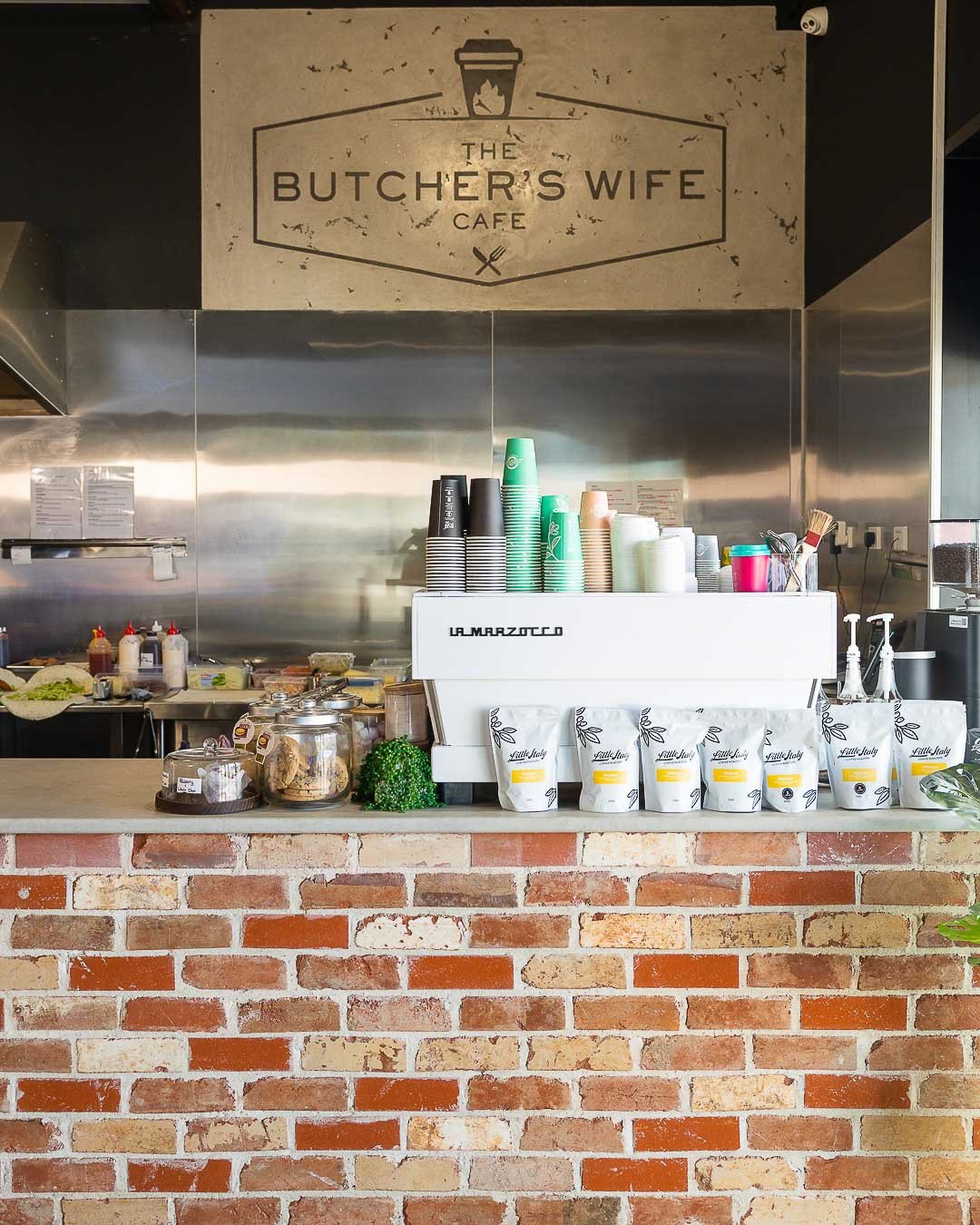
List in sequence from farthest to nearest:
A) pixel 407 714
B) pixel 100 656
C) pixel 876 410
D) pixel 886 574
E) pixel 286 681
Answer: pixel 100 656, pixel 286 681, pixel 876 410, pixel 886 574, pixel 407 714

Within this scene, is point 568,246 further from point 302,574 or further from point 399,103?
point 302,574

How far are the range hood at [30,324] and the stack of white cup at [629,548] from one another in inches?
126

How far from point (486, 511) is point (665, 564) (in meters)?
0.36

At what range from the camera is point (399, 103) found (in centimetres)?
495

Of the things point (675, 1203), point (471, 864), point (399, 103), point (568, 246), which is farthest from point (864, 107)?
point (675, 1203)

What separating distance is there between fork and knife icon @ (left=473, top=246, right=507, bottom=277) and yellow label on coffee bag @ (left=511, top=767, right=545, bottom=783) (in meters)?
3.40

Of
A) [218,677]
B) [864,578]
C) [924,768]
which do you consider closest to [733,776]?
[924,768]

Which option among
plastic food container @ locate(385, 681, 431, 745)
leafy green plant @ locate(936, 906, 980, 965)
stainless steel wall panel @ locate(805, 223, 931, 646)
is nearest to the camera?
leafy green plant @ locate(936, 906, 980, 965)

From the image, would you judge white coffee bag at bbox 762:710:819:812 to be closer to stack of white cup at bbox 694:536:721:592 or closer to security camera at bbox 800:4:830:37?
stack of white cup at bbox 694:536:721:592

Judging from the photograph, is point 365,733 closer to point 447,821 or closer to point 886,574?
point 447,821

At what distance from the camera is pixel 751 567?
220 centimetres

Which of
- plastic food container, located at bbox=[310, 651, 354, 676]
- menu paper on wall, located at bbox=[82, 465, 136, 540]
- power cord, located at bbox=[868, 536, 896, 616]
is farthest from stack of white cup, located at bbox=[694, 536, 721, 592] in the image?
menu paper on wall, located at bbox=[82, 465, 136, 540]

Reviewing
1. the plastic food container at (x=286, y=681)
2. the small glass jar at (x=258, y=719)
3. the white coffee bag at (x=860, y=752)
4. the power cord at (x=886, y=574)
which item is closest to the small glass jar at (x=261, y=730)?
the small glass jar at (x=258, y=719)

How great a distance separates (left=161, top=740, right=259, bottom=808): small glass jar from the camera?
2104 millimetres
